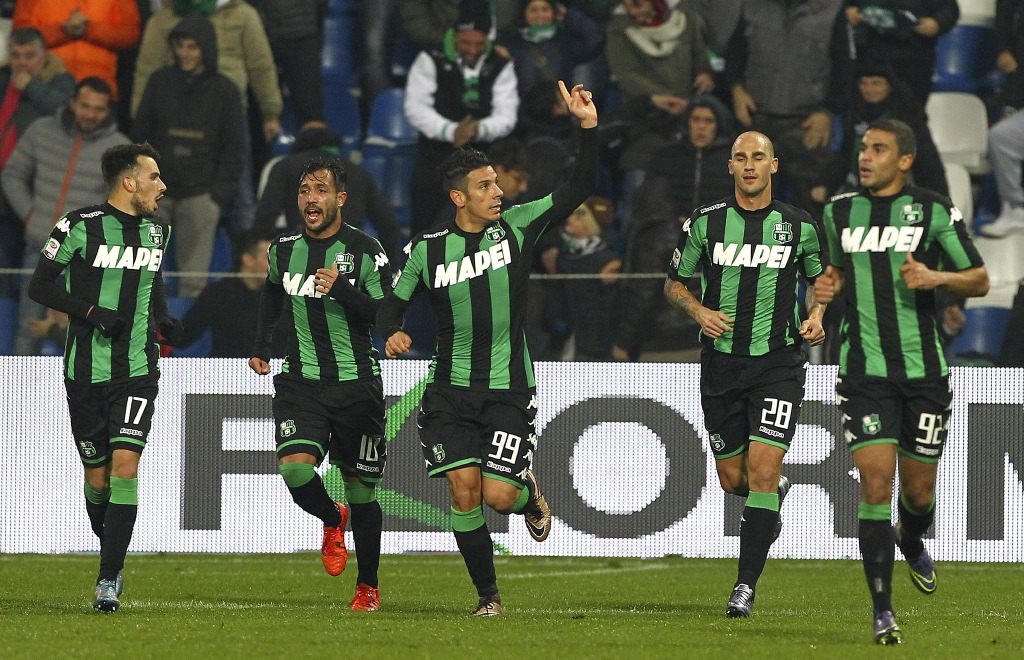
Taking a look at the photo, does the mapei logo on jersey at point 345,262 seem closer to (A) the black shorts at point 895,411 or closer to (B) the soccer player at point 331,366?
(B) the soccer player at point 331,366

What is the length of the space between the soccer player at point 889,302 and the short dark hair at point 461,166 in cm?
161

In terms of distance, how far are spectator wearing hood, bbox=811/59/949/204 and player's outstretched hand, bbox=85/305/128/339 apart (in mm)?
5894

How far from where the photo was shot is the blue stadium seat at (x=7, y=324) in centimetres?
1023

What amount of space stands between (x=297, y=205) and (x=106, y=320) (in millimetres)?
3799

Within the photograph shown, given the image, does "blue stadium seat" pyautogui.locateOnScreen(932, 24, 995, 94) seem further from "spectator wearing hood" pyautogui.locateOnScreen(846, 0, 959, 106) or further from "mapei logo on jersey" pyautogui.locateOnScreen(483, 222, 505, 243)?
"mapei logo on jersey" pyautogui.locateOnScreen(483, 222, 505, 243)

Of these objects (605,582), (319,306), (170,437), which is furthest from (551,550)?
(319,306)

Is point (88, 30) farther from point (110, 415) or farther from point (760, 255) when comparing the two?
point (760, 255)

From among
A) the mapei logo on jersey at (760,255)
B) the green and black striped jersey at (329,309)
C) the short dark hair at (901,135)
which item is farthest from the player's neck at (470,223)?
the short dark hair at (901,135)

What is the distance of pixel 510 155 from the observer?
37.7 feet

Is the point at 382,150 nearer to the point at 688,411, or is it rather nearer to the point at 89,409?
the point at 688,411

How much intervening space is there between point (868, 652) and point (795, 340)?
1888 mm

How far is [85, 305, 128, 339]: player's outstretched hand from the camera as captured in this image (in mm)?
7074

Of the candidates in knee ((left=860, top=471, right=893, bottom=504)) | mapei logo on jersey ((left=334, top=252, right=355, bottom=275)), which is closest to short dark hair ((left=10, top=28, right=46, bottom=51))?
mapei logo on jersey ((left=334, top=252, right=355, bottom=275))

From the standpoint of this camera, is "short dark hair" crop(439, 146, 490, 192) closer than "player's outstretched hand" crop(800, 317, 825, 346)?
No
